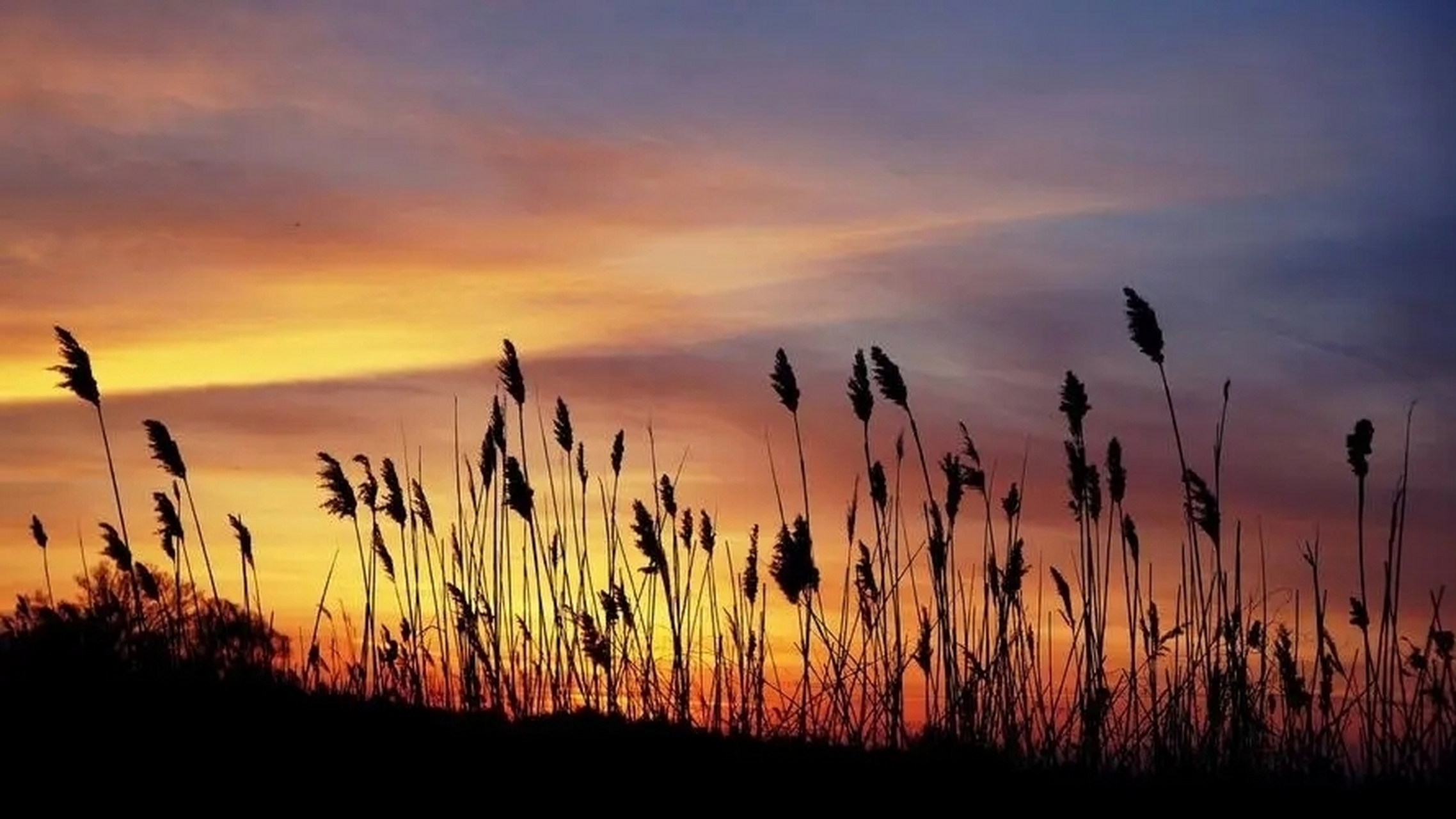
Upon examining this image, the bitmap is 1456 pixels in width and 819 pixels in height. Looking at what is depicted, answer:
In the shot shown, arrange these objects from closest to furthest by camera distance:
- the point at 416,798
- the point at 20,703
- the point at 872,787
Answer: the point at 416,798
the point at 872,787
the point at 20,703

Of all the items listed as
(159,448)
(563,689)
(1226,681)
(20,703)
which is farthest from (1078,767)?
(159,448)

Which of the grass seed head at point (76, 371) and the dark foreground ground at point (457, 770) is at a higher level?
the grass seed head at point (76, 371)

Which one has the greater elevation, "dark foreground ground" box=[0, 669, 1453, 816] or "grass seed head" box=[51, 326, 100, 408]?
"grass seed head" box=[51, 326, 100, 408]

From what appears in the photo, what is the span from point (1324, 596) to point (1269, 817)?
2554 millimetres

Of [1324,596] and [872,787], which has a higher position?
[1324,596]

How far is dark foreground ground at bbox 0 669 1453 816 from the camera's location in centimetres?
624

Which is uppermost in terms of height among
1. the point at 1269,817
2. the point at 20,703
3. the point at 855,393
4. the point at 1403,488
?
the point at 855,393

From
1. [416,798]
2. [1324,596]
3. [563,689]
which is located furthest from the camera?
[563,689]

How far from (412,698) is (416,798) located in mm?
3145

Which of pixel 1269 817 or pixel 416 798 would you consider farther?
pixel 1269 817

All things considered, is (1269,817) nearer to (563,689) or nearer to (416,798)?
(416,798)

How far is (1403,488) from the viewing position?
8.40m

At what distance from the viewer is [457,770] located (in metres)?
6.60

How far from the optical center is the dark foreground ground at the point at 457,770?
6242mm
